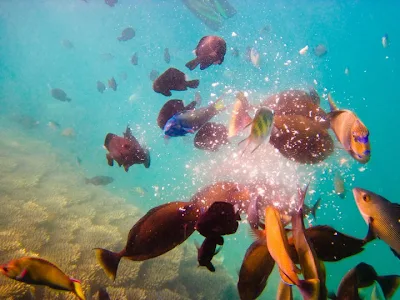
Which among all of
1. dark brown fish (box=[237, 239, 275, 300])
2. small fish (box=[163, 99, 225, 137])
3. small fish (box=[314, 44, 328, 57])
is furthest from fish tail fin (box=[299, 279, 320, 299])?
small fish (box=[314, 44, 328, 57])

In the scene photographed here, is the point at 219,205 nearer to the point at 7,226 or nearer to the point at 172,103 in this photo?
the point at 172,103

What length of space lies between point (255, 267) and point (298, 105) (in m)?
2.12

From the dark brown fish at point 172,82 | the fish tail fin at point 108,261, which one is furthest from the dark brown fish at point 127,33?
the fish tail fin at point 108,261

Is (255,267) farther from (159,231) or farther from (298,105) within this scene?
(298,105)

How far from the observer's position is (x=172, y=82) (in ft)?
11.0

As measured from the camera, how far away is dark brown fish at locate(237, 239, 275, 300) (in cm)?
155

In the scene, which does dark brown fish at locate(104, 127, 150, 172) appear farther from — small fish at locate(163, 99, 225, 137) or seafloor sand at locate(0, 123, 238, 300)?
seafloor sand at locate(0, 123, 238, 300)

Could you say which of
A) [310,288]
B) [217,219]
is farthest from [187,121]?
[310,288]

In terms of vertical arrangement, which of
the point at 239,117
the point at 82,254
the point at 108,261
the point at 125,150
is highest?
the point at 239,117

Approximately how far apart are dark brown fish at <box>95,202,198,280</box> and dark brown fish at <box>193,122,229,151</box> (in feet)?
5.51

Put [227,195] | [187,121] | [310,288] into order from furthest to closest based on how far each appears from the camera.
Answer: [187,121] → [227,195] → [310,288]

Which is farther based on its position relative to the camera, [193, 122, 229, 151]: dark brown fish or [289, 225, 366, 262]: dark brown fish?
[193, 122, 229, 151]: dark brown fish

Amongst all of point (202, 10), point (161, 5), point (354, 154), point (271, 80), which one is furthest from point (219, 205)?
point (271, 80)

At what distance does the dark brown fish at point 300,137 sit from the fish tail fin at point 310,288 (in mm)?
1901
